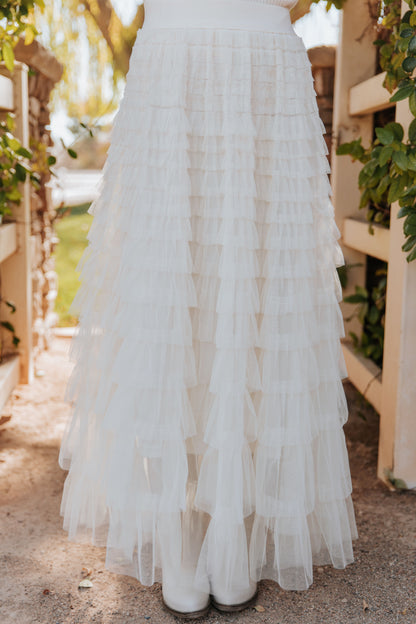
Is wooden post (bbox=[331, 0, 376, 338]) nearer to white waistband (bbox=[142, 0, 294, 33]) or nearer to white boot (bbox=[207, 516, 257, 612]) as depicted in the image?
white waistband (bbox=[142, 0, 294, 33])

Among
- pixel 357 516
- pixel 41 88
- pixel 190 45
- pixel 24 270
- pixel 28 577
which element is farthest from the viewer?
pixel 41 88

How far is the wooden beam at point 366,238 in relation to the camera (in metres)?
2.39

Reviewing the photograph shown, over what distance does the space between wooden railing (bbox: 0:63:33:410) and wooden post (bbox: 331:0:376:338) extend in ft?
4.46

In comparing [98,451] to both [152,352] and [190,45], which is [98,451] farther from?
[190,45]

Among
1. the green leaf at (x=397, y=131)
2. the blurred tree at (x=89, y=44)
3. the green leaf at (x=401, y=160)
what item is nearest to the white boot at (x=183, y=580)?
the green leaf at (x=401, y=160)

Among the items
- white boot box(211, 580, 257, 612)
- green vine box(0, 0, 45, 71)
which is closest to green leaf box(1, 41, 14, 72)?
green vine box(0, 0, 45, 71)

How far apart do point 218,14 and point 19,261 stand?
75.5 inches

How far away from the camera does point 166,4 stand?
4.47 feet

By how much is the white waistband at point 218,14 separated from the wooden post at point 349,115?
5.36ft

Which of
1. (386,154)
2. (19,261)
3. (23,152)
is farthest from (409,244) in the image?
(19,261)

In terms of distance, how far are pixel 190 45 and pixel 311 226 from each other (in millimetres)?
448

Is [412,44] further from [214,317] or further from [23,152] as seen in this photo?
[23,152]

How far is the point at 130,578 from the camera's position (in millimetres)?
1680

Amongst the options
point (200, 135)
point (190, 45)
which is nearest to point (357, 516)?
point (200, 135)
